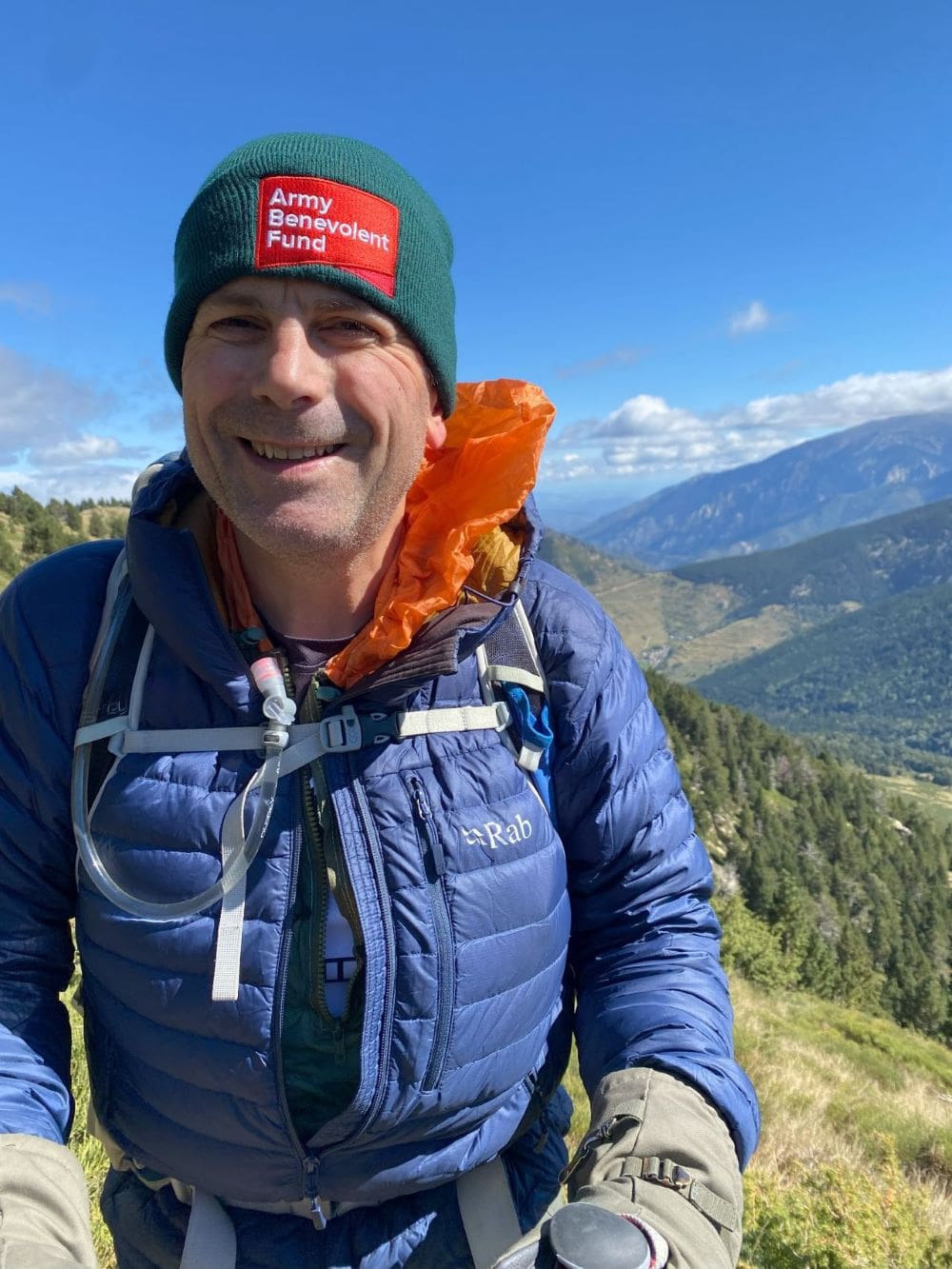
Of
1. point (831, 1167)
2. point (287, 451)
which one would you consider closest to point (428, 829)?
point (287, 451)

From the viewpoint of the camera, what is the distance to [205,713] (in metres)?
1.93

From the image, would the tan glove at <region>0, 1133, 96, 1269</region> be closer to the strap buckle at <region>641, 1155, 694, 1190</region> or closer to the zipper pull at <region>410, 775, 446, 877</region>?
the zipper pull at <region>410, 775, 446, 877</region>

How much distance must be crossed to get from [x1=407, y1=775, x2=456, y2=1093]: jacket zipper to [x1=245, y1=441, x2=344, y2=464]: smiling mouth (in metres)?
0.92

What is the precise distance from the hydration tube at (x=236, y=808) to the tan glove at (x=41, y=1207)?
21.9 inches

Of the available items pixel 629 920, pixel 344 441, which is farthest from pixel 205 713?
pixel 629 920

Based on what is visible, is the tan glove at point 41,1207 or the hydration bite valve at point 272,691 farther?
the hydration bite valve at point 272,691

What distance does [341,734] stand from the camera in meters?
1.91

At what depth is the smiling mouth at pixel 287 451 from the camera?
1.89 metres

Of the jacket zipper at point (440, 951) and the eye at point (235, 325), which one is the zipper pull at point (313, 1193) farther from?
the eye at point (235, 325)

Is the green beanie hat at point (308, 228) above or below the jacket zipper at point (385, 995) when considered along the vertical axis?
above

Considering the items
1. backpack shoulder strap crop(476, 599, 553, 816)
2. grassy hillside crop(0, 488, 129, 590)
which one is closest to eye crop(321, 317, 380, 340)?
backpack shoulder strap crop(476, 599, 553, 816)

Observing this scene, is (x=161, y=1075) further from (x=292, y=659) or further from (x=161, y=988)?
(x=292, y=659)

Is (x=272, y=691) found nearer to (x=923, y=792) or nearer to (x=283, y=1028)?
(x=283, y=1028)

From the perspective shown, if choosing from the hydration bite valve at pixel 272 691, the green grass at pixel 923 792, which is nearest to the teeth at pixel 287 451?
the hydration bite valve at pixel 272 691
